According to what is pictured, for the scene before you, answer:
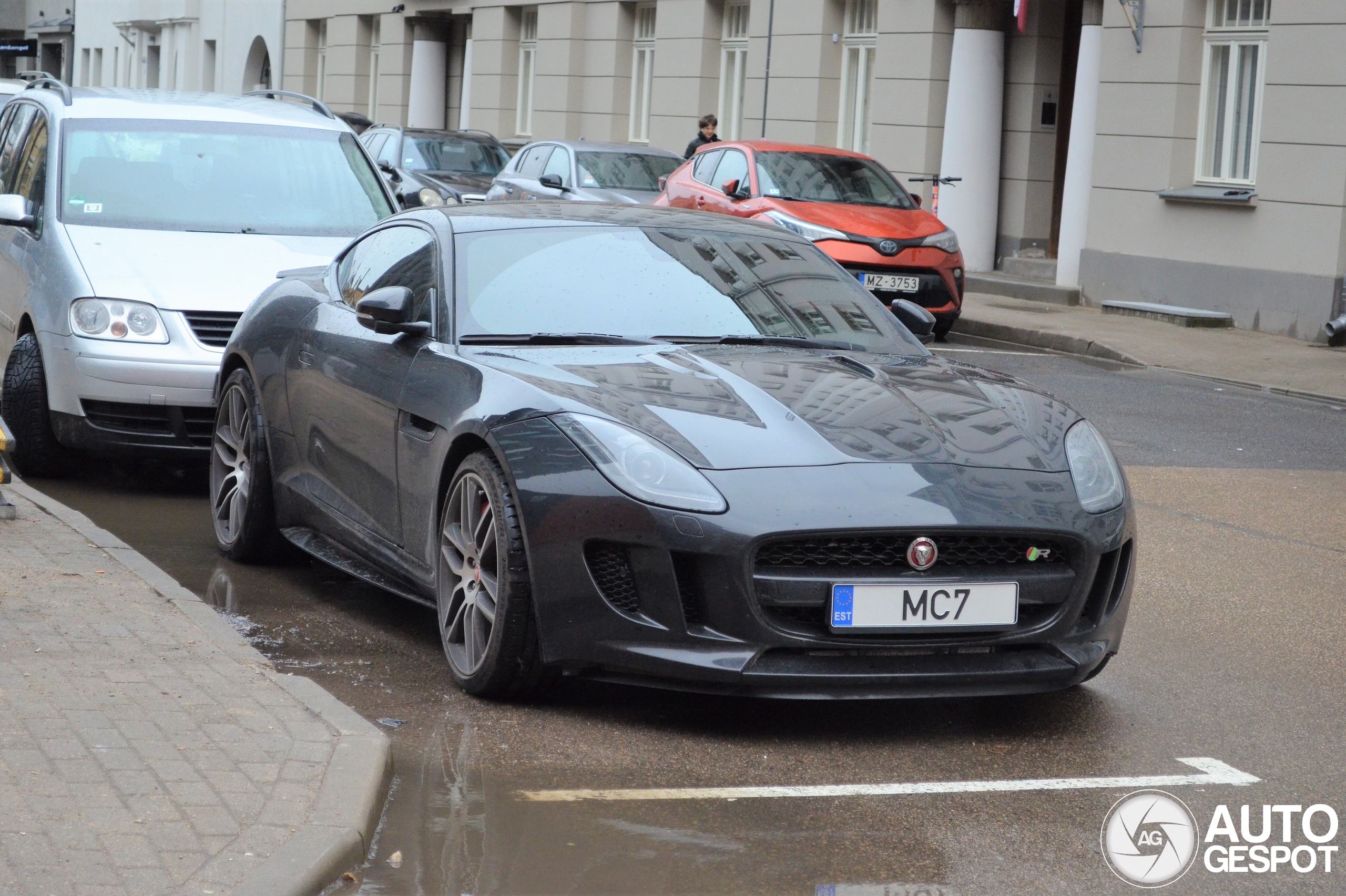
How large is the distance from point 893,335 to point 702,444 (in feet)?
5.12

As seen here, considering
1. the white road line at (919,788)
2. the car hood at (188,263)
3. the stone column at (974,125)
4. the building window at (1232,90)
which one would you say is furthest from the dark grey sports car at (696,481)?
the stone column at (974,125)

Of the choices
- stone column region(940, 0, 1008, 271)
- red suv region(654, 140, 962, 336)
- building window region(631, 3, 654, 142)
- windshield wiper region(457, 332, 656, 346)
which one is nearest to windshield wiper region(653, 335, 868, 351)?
windshield wiper region(457, 332, 656, 346)

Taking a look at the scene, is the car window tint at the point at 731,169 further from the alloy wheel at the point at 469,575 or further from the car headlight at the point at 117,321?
the alloy wheel at the point at 469,575

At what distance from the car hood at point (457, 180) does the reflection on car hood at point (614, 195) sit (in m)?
2.71

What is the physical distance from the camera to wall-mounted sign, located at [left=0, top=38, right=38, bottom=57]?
6488cm

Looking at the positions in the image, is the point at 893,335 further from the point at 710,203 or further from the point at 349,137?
the point at 710,203

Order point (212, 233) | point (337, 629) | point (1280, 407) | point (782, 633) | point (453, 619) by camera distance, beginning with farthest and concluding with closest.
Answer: point (1280, 407)
point (212, 233)
point (337, 629)
point (453, 619)
point (782, 633)

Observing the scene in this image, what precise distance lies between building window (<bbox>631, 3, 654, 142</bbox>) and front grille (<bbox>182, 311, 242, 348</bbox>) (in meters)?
22.2

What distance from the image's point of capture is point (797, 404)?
200 inches

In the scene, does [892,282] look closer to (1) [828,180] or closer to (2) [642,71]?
(1) [828,180]

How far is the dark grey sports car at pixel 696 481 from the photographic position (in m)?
4.68

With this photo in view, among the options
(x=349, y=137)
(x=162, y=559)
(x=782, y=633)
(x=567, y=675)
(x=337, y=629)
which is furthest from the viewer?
(x=349, y=137)

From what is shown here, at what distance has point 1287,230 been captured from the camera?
17266 millimetres

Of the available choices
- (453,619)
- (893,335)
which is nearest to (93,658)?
(453,619)
